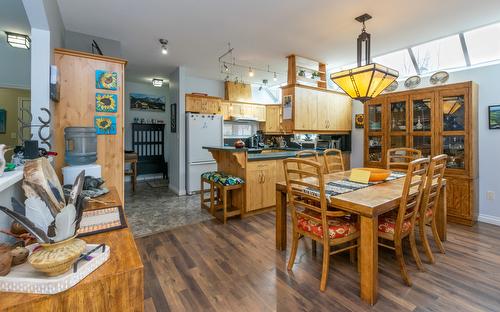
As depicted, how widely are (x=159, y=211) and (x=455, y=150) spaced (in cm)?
469

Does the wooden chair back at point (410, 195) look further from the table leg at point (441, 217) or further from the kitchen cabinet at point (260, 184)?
the kitchen cabinet at point (260, 184)

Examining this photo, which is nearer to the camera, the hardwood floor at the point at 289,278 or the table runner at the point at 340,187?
the hardwood floor at the point at 289,278

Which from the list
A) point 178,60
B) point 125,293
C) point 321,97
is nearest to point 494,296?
point 125,293

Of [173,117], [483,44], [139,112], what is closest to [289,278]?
[483,44]

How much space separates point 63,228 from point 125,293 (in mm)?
315

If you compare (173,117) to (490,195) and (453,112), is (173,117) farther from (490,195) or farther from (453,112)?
(490,195)

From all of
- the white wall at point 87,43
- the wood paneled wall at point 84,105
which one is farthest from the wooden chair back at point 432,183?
A: the white wall at point 87,43

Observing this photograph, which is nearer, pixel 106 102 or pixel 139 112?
pixel 106 102

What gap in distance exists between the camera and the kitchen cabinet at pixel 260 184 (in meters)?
3.83

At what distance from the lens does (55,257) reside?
0.79 meters

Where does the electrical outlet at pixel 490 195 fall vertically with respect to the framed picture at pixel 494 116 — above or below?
below

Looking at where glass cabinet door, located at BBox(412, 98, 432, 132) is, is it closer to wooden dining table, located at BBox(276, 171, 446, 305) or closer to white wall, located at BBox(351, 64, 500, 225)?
white wall, located at BBox(351, 64, 500, 225)

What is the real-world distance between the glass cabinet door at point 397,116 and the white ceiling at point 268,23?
916mm

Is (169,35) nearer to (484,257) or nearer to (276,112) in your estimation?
(276,112)
